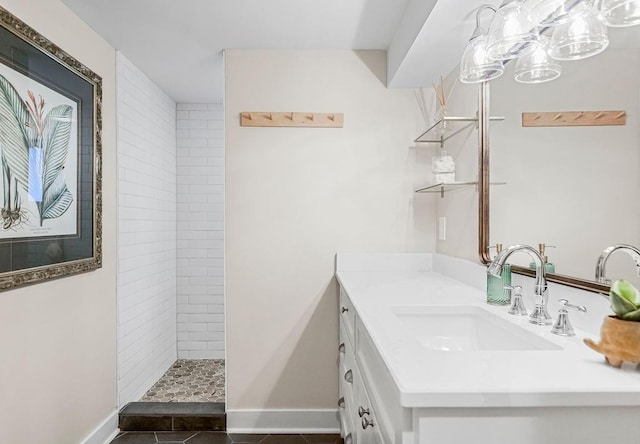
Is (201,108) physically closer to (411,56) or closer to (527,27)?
(411,56)

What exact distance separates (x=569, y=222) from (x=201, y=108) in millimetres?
3242

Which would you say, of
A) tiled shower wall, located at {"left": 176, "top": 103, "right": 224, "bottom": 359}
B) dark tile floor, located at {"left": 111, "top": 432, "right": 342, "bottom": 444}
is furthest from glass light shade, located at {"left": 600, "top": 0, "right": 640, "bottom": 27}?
tiled shower wall, located at {"left": 176, "top": 103, "right": 224, "bottom": 359}

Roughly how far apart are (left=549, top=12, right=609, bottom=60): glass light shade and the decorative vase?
75 centimetres

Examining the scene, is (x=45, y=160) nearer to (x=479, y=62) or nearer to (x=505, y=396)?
(x=479, y=62)

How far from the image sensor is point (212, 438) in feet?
7.75

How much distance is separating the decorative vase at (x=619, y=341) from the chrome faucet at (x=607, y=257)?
0.21 metres

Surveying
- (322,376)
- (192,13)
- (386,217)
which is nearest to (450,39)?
(386,217)

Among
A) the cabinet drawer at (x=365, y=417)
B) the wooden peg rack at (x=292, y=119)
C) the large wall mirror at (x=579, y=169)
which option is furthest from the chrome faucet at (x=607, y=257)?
the wooden peg rack at (x=292, y=119)

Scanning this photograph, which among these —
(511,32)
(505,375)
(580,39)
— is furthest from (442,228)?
(505,375)

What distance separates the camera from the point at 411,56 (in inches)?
80.8

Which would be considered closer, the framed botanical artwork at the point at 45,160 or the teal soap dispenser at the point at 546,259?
the teal soap dispenser at the point at 546,259

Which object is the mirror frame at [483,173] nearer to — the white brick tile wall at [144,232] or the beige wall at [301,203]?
the beige wall at [301,203]

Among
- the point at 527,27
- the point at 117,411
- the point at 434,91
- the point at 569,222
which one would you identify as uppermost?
the point at 434,91

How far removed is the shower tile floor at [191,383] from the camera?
2.81 meters
